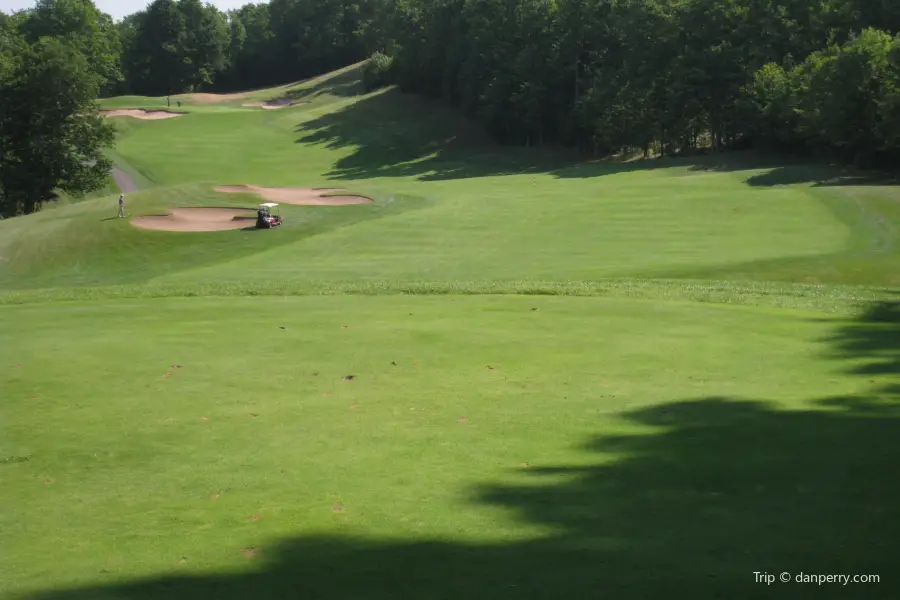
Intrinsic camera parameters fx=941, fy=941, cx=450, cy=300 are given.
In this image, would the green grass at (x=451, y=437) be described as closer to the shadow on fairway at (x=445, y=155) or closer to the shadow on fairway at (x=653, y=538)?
the shadow on fairway at (x=653, y=538)

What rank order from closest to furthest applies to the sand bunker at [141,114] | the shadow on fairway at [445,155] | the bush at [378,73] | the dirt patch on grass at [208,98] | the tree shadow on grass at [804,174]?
the tree shadow on grass at [804,174]
the shadow on fairway at [445,155]
the sand bunker at [141,114]
the bush at [378,73]
the dirt patch on grass at [208,98]

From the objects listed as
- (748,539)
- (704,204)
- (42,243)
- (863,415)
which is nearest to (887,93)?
(704,204)

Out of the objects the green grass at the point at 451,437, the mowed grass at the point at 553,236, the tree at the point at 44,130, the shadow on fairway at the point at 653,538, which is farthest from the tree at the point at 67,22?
the shadow on fairway at the point at 653,538

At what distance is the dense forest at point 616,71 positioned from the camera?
54.9 m

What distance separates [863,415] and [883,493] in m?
2.49

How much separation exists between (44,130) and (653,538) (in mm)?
57801

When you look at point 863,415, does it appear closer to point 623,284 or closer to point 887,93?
point 623,284

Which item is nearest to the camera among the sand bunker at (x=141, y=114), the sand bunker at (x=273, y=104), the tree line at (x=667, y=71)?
the tree line at (x=667, y=71)

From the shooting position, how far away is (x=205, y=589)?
18.2ft

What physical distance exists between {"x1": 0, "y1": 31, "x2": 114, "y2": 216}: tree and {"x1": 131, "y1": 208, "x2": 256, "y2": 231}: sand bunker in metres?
22.3

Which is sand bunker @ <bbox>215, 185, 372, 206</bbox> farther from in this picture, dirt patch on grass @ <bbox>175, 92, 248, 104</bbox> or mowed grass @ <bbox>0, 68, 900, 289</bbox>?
dirt patch on grass @ <bbox>175, 92, 248, 104</bbox>

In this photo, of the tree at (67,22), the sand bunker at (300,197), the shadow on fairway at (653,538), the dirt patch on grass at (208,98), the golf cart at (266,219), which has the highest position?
the tree at (67,22)

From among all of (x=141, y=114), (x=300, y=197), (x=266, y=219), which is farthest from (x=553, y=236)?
(x=141, y=114)

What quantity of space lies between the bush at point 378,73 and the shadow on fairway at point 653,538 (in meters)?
92.8
